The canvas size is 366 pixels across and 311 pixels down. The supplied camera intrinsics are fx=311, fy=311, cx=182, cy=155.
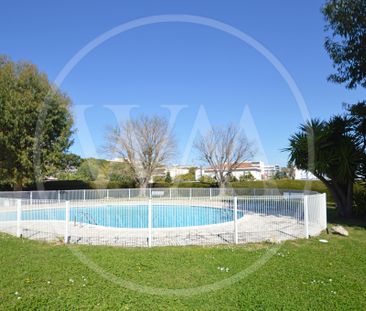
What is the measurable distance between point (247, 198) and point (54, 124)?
62.8 ft

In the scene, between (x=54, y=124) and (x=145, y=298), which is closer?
(x=145, y=298)

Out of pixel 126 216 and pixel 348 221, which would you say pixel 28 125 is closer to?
pixel 126 216

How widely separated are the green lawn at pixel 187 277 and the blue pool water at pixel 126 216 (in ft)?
9.04

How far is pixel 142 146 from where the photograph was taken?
3328cm

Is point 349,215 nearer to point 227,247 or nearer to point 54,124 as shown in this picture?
point 227,247

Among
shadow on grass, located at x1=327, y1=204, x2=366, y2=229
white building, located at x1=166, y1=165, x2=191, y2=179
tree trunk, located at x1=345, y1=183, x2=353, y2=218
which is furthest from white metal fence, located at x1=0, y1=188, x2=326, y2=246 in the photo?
white building, located at x1=166, y1=165, x2=191, y2=179

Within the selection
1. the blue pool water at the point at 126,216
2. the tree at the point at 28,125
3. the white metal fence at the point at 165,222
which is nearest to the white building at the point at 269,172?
the tree at the point at 28,125

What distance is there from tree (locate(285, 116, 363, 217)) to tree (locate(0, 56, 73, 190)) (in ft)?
59.1

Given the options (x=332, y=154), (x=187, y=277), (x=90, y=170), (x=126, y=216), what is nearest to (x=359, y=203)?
(x=332, y=154)

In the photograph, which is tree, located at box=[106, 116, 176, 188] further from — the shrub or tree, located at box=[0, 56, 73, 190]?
the shrub

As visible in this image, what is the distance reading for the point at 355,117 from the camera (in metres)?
13.7

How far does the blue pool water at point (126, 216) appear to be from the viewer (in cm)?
1081

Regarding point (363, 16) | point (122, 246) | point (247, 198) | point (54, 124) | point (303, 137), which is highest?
point (363, 16)

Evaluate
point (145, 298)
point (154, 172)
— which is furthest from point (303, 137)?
point (154, 172)
